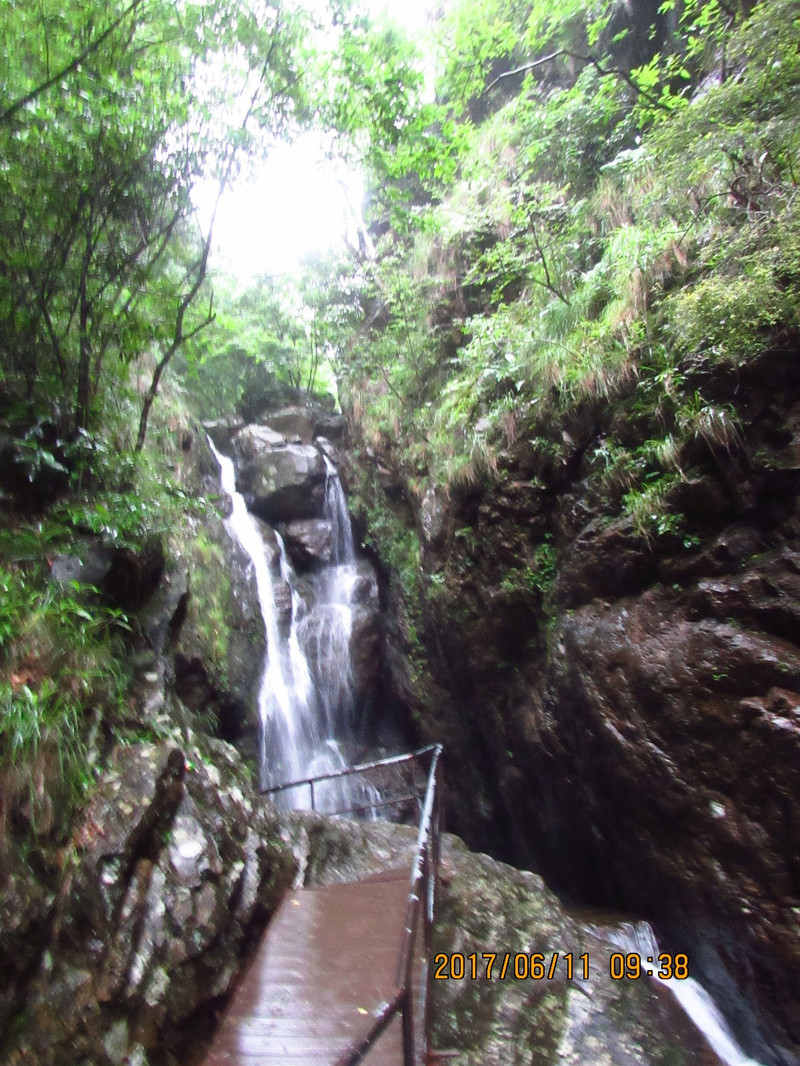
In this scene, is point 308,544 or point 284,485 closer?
point 308,544

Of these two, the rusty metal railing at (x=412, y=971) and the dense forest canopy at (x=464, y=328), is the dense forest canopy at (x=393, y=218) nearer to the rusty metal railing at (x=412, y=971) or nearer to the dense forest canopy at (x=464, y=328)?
the dense forest canopy at (x=464, y=328)

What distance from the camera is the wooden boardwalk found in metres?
2.68

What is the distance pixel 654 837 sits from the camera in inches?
191

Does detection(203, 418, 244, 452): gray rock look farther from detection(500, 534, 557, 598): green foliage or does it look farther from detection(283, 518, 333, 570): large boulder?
detection(500, 534, 557, 598): green foliage

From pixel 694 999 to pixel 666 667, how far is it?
2.62 metres

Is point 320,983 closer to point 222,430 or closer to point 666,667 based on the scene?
point 666,667

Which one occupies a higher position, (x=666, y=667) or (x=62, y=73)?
(x=62, y=73)

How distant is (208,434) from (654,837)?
12.8 m

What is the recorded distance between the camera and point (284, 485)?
12.6 meters

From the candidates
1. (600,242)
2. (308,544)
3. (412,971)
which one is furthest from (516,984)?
(308,544)

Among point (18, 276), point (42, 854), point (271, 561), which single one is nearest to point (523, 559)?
point (42, 854)

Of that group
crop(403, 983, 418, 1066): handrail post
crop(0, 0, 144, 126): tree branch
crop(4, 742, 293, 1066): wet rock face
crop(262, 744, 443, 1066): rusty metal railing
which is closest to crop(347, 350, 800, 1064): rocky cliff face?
crop(262, 744, 443, 1066): rusty metal railing

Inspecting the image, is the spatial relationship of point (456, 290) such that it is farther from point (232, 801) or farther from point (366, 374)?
point (232, 801)

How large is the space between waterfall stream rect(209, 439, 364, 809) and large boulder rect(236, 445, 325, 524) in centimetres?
27
